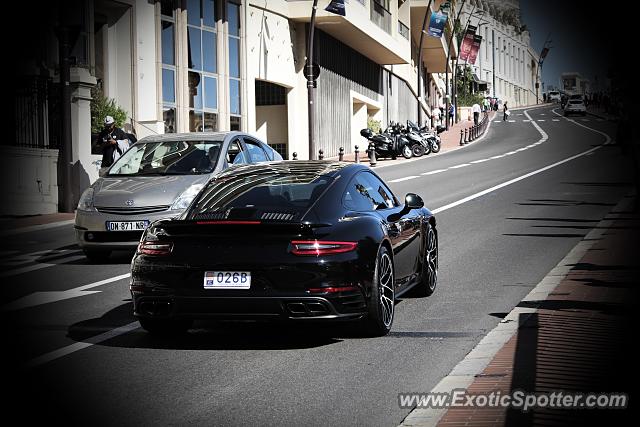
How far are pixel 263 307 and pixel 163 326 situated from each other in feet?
Answer: 3.82

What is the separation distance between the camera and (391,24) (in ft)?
195

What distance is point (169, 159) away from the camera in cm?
1461

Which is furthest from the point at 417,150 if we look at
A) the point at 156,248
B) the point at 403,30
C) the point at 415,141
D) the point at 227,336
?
the point at 156,248

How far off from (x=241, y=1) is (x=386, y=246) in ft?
108

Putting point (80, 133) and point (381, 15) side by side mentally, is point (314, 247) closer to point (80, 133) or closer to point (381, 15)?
point (80, 133)

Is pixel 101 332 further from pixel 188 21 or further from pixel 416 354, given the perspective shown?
pixel 188 21

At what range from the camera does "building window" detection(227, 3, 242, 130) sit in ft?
128

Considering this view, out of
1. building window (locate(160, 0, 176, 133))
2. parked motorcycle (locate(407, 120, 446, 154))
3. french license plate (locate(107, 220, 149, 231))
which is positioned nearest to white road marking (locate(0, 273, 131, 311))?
french license plate (locate(107, 220, 149, 231))

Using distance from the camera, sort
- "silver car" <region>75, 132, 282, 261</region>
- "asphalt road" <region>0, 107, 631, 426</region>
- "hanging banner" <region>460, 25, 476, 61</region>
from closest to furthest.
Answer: "asphalt road" <region>0, 107, 631, 426</region> < "silver car" <region>75, 132, 282, 261</region> < "hanging banner" <region>460, 25, 476, 61</region>

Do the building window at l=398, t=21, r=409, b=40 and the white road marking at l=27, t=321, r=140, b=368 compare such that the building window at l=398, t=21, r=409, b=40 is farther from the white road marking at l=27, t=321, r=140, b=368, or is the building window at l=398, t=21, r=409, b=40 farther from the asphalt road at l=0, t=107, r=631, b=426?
the white road marking at l=27, t=321, r=140, b=368

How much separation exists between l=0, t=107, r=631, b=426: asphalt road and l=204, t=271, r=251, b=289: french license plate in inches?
20.4

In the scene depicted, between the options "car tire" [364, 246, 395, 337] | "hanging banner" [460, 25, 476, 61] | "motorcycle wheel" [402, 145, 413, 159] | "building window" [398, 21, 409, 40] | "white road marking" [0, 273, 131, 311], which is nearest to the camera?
"car tire" [364, 246, 395, 337]

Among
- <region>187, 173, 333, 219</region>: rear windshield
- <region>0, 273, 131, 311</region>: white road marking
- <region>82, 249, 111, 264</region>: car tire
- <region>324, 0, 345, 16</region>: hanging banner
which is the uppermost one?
<region>324, 0, 345, 16</region>: hanging banner

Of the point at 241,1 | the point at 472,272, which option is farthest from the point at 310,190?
the point at 241,1
